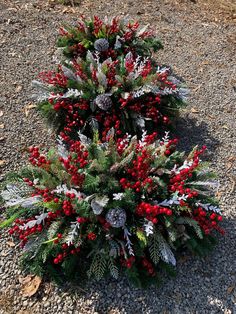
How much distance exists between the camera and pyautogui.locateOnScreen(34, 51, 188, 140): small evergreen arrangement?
13.8 feet

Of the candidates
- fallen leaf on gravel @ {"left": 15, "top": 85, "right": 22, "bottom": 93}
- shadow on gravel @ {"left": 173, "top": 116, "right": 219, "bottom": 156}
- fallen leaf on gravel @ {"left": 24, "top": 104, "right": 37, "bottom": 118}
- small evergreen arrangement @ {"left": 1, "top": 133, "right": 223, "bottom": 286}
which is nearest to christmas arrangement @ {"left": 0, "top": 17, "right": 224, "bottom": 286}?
small evergreen arrangement @ {"left": 1, "top": 133, "right": 223, "bottom": 286}

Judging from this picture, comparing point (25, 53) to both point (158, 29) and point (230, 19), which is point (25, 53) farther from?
point (230, 19)

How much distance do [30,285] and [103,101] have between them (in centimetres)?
197

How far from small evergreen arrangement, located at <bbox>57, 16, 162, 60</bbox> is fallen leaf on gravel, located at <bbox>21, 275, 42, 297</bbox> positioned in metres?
2.83

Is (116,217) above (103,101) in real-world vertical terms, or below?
below

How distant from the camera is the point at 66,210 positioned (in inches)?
124

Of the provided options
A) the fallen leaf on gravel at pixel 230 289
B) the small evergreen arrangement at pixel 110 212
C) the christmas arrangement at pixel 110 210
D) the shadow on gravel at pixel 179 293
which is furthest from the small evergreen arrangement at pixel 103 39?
the fallen leaf on gravel at pixel 230 289

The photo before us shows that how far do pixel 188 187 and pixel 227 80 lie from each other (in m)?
2.59

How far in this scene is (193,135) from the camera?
15.4ft

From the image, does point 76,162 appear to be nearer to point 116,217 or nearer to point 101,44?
point 116,217

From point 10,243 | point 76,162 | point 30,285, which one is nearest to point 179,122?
point 76,162

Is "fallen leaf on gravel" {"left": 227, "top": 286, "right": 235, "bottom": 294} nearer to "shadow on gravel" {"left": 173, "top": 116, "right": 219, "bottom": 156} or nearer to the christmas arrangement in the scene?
the christmas arrangement

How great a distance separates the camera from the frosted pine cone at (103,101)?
415 cm

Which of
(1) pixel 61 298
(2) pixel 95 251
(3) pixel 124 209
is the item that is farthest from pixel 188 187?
(1) pixel 61 298
